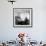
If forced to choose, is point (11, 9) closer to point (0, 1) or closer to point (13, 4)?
point (13, 4)

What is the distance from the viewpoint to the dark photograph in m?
5.51

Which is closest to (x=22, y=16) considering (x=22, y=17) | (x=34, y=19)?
(x=22, y=17)

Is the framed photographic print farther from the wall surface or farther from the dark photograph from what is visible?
the wall surface

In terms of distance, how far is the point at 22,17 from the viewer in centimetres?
554

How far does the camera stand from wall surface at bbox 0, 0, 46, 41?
548 centimetres

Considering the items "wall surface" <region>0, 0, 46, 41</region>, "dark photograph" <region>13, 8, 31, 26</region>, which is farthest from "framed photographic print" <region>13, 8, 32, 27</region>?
"wall surface" <region>0, 0, 46, 41</region>

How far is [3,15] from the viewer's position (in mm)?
5527

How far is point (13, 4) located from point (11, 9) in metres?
0.22

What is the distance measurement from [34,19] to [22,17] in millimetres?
508

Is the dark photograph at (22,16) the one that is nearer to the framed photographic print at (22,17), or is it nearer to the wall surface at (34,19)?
the framed photographic print at (22,17)

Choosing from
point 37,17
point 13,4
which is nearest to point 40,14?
point 37,17

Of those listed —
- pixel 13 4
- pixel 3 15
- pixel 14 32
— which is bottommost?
pixel 14 32

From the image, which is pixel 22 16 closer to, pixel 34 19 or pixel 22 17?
pixel 22 17

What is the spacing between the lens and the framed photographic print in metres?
5.51
